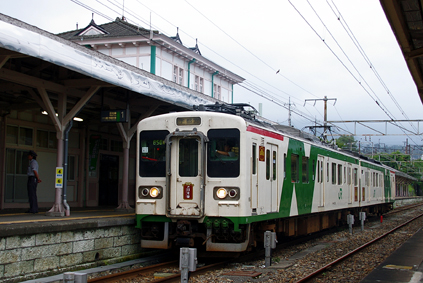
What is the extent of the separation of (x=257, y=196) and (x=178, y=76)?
1044 inches

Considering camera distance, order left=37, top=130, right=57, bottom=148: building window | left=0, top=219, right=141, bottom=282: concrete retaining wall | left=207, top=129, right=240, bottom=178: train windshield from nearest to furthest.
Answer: left=0, top=219, right=141, bottom=282: concrete retaining wall < left=207, top=129, right=240, bottom=178: train windshield < left=37, top=130, right=57, bottom=148: building window

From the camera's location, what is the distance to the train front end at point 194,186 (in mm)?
9094

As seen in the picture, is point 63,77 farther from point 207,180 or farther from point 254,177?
point 254,177

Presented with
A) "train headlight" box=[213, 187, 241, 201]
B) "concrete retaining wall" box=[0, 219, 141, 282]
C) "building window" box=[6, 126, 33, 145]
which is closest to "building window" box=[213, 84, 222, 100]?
"building window" box=[6, 126, 33, 145]

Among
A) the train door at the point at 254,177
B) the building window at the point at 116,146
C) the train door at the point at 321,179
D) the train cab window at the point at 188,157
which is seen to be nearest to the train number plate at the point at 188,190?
the train cab window at the point at 188,157

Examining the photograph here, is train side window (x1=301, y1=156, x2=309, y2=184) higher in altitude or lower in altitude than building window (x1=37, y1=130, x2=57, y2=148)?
lower

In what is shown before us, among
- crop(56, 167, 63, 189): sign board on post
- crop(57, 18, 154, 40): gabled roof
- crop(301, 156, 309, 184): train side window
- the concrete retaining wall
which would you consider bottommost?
the concrete retaining wall

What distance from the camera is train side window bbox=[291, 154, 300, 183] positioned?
1188 cm

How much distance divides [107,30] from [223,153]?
28.2 meters

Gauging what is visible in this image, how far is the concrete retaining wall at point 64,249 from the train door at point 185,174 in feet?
4.33

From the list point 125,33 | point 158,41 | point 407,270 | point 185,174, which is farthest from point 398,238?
point 125,33

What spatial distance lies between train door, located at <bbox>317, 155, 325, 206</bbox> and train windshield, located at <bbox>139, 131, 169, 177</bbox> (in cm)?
585

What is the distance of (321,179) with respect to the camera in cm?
1429

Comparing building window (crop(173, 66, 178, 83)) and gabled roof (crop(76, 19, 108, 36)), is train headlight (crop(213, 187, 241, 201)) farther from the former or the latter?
gabled roof (crop(76, 19, 108, 36))
